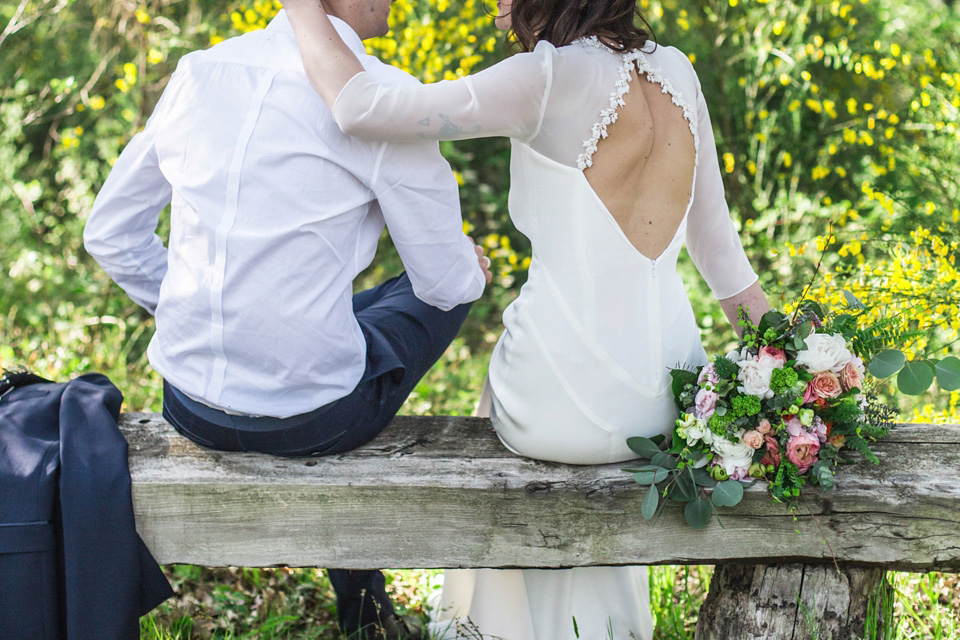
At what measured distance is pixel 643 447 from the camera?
1786mm

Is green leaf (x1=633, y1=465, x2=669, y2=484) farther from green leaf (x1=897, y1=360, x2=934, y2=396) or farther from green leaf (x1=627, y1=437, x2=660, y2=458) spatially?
green leaf (x1=897, y1=360, x2=934, y2=396)

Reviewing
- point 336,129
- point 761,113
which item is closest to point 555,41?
point 336,129

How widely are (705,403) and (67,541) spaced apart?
1272 mm

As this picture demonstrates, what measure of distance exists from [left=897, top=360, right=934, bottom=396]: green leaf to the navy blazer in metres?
1.56

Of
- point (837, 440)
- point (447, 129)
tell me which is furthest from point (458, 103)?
point (837, 440)

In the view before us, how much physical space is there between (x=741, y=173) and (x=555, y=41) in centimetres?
234

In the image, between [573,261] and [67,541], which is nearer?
[67,541]

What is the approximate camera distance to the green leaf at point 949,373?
1709 mm

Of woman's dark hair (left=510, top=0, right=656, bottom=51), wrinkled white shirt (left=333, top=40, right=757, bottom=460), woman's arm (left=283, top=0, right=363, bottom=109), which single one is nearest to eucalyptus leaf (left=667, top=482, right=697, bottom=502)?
wrinkled white shirt (left=333, top=40, right=757, bottom=460)

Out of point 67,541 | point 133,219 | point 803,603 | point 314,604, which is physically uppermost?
point 133,219

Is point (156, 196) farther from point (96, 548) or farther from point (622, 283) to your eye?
point (622, 283)

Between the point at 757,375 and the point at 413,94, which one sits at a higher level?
the point at 413,94

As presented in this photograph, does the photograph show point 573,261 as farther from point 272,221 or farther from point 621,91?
point 272,221

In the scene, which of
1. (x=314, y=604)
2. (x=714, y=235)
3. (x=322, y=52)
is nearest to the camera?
(x=322, y=52)
